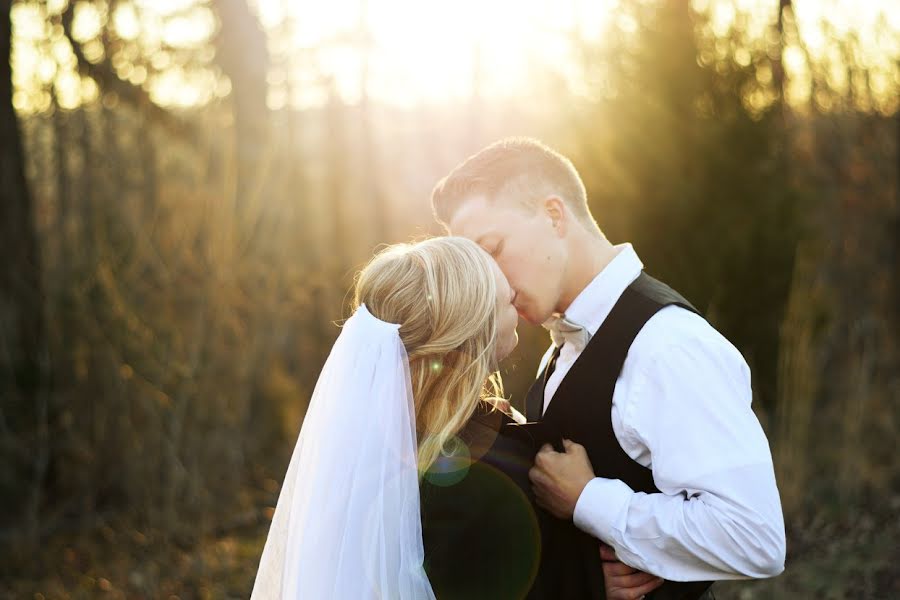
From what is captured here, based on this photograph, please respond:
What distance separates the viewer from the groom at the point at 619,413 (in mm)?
2166

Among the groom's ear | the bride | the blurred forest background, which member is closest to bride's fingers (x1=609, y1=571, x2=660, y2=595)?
the bride

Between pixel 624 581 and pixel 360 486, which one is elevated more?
pixel 360 486

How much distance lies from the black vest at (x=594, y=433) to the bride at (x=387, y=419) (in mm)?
257

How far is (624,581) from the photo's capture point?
7.86 ft

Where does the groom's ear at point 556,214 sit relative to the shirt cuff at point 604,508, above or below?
above

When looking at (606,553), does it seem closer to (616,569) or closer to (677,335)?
(616,569)

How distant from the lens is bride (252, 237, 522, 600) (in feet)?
7.54

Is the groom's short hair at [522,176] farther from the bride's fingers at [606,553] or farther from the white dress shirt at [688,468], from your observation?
the bride's fingers at [606,553]

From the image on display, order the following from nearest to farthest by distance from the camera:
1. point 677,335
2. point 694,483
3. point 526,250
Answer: point 694,483
point 677,335
point 526,250

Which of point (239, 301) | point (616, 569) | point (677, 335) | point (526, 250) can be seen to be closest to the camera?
point (677, 335)

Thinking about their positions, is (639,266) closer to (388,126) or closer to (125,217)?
(125,217)

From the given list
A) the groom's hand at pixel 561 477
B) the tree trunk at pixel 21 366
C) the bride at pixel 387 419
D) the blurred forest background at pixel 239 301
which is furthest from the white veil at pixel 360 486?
the tree trunk at pixel 21 366

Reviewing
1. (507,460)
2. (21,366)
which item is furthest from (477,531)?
(21,366)

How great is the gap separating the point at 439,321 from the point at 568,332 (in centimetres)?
57
